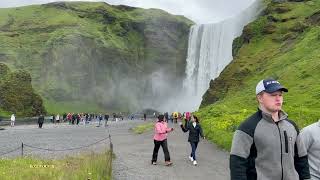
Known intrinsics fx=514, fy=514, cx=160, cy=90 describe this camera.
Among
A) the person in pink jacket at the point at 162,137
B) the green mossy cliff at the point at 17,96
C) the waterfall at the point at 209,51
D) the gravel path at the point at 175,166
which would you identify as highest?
the waterfall at the point at 209,51

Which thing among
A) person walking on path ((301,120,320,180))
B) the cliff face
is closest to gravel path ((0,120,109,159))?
A: person walking on path ((301,120,320,180))

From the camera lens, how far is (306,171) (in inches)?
238

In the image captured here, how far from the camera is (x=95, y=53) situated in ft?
422

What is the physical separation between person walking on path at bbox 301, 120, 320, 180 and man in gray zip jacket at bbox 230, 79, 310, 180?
5.27ft

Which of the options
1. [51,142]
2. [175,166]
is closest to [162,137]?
[175,166]

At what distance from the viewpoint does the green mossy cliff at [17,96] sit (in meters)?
86.9

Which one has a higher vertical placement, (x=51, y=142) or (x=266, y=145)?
(x=266, y=145)

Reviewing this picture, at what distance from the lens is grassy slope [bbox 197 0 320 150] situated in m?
32.0

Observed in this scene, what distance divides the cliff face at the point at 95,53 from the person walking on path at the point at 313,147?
10707 cm

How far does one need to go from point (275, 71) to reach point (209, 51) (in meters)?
51.2

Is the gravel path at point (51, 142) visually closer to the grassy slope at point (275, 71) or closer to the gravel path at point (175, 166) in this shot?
the gravel path at point (175, 166)

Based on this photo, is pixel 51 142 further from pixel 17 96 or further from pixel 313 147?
pixel 17 96

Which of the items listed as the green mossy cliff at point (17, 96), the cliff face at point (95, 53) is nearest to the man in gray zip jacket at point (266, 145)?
the green mossy cliff at point (17, 96)

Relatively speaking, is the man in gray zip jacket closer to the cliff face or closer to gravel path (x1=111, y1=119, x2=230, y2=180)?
gravel path (x1=111, y1=119, x2=230, y2=180)
